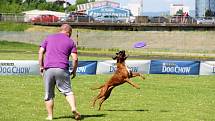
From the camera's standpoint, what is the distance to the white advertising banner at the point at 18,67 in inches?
1098

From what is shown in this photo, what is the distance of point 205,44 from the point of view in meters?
74.5

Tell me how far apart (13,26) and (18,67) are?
56659mm

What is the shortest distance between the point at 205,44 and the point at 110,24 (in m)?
15.0

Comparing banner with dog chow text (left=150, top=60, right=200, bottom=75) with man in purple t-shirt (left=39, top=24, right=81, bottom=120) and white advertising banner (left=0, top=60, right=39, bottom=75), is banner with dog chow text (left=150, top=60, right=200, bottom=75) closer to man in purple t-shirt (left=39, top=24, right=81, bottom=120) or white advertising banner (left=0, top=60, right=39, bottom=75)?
white advertising banner (left=0, top=60, right=39, bottom=75)

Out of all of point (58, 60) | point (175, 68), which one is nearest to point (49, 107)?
point (58, 60)

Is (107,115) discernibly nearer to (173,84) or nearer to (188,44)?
(173,84)

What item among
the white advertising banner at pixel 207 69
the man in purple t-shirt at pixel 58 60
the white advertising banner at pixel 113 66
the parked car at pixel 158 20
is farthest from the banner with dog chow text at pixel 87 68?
the parked car at pixel 158 20

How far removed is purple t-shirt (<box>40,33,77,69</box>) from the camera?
12.8 meters

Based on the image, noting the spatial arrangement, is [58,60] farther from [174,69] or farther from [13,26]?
[13,26]

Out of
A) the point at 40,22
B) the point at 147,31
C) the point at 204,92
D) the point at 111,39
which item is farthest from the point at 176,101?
the point at 40,22

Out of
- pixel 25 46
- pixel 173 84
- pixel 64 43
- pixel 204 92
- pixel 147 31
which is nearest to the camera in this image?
pixel 64 43

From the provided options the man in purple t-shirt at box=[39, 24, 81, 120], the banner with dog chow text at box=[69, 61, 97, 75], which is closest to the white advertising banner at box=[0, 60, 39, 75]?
the banner with dog chow text at box=[69, 61, 97, 75]

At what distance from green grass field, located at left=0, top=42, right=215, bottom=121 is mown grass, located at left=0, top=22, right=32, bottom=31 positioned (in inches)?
2160

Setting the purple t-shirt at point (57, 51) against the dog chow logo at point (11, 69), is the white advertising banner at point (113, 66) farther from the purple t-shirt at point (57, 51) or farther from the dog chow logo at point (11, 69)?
the purple t-shirt at point (57, 51)
